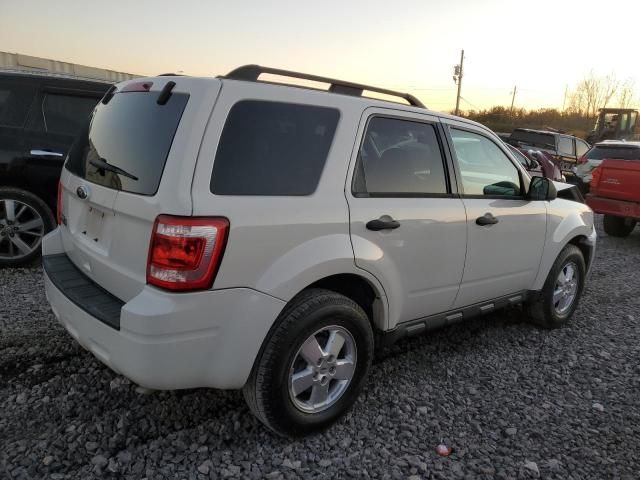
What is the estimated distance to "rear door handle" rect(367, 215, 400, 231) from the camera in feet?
8.50

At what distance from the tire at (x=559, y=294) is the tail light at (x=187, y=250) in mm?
3063

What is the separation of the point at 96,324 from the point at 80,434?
2.21ft

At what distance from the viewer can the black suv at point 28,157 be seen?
186 inches

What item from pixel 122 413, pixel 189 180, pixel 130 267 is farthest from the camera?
pixel 122 413

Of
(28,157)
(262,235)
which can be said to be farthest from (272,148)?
(28,157)

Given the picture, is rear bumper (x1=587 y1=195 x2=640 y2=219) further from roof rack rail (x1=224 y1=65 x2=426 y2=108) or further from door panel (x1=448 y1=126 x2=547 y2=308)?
roof rack rail (x1=224 y1=65 x2=426 y2=108)

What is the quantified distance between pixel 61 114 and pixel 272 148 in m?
3.69

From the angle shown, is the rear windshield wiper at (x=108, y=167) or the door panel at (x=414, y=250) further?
the door panel at (x=414, y=250)

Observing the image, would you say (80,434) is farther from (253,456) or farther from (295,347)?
(295,347)

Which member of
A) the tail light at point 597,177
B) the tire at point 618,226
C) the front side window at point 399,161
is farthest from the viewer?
the tire at point 618,226

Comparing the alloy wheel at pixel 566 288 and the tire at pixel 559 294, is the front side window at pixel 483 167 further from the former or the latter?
the alloy wheel at pixel 566 288

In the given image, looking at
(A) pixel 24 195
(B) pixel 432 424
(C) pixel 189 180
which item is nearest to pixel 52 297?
(C) pixel 189 180

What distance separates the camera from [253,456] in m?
2.44

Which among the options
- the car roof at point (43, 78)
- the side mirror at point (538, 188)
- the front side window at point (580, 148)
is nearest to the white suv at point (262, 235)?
the side mirror at point (538, 188)
